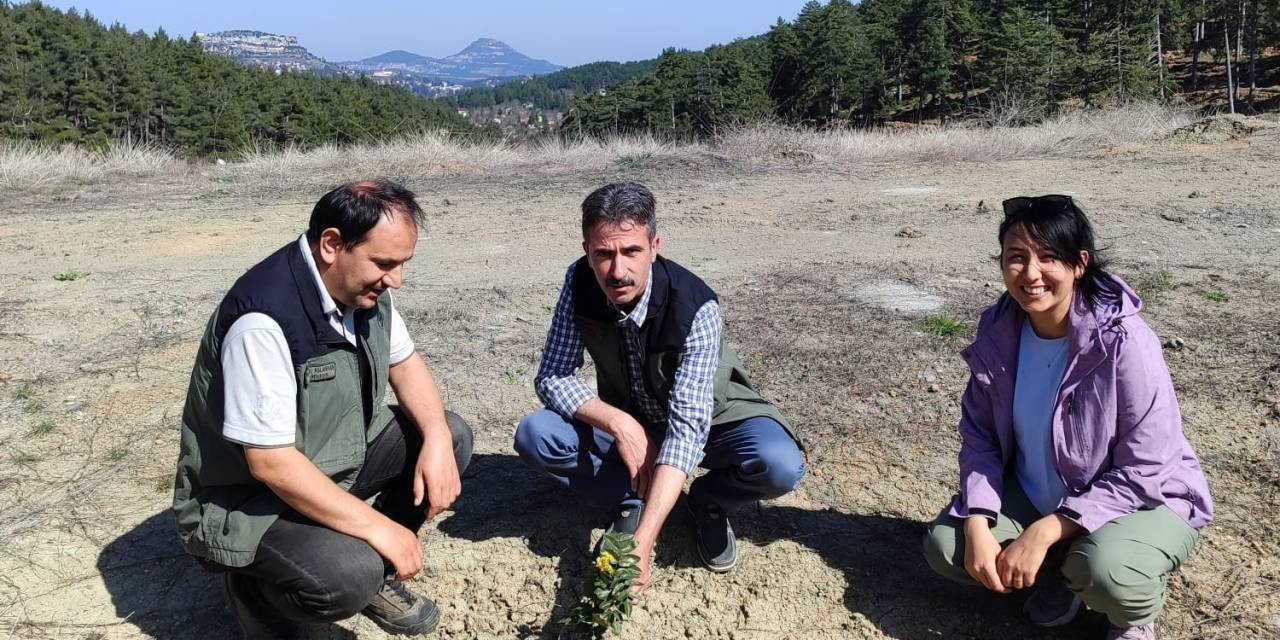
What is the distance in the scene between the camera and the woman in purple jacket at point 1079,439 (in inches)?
81.9

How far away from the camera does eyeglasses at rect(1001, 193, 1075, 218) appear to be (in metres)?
2.11

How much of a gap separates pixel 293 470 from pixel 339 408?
0.81ft

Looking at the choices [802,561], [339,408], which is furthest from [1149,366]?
[339,408]

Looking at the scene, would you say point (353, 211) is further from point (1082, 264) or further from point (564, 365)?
point (1082, 264)

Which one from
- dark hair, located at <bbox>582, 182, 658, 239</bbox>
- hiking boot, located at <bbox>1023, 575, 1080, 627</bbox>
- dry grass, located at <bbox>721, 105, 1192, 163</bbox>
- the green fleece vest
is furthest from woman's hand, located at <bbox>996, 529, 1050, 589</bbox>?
dry grass, located at <bbox>721, 105, 1192, 163</bbox>

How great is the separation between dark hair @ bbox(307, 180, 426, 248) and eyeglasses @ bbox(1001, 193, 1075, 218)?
1.51 meters

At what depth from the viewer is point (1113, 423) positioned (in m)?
2.12

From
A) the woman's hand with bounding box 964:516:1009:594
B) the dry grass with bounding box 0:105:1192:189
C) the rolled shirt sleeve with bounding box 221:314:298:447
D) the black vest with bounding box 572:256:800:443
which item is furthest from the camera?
the dry grass with bounding box 0:105:1192:189

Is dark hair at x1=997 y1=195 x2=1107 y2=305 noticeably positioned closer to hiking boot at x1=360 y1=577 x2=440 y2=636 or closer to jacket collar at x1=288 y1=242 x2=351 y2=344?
jacket collar at x1=288 y1=242 x2=351 y2=344

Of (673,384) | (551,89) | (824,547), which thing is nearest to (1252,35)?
(824,547)

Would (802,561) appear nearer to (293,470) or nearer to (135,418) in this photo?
(293,470)

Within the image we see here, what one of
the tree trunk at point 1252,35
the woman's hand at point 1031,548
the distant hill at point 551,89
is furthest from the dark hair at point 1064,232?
the distant hill at point 551,89

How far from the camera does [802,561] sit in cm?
279

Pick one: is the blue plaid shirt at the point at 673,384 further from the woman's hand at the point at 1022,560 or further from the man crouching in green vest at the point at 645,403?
the woman's hand at the point at 1022,560
